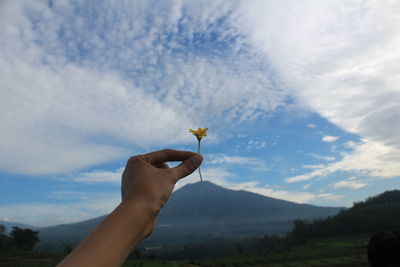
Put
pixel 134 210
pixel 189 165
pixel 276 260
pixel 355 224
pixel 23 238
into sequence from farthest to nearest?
pixel 355 224
pixel 23 238
pixel 276 260
pixel 189 165
pixel 134 210

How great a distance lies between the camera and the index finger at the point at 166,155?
1.54 meters

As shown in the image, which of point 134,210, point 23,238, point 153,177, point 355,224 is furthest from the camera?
point 355,224

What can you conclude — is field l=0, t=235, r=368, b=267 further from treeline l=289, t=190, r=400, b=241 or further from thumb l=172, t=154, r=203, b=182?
thumb l=172, t=154, r=203, b=182

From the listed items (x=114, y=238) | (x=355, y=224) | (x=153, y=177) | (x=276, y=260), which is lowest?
(x=276, y=260)

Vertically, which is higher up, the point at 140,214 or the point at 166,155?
the point at 166,155

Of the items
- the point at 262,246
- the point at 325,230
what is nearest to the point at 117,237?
the point at 325,230

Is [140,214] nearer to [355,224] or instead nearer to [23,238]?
Result: [23,238]

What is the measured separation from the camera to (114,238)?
1.07m

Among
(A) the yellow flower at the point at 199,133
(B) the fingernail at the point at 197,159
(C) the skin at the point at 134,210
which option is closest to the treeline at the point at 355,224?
(A) the yellow flower at the point at 199,133

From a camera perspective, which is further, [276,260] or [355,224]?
[355,224]

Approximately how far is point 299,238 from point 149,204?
110 metres

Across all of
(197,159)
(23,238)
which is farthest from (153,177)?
(23,238)

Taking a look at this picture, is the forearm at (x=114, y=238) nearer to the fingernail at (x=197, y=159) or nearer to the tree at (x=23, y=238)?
the fingernail at (x=197, y=159)

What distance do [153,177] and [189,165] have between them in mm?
269
